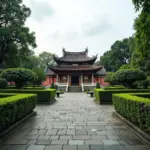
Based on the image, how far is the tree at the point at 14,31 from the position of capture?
22469 millimetres

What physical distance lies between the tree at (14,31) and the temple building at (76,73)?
256 inches

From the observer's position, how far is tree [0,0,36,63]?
885 inches

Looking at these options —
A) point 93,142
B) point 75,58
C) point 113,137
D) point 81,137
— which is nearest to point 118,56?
point 75,58

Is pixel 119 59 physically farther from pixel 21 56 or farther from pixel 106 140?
pixel 106 140

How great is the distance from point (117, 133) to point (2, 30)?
22.1 meters

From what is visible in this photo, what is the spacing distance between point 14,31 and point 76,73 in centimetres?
1365

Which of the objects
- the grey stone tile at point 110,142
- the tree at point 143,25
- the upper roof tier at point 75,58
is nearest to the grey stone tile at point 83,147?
the grey stone tile at point 110,142

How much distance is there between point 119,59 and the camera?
48.5 meters

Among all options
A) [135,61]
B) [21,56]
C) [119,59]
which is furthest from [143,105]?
[119,59]

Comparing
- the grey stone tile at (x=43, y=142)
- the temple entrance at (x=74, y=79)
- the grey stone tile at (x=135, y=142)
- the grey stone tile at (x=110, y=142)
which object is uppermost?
the temple entrance at (x=74, y=79)

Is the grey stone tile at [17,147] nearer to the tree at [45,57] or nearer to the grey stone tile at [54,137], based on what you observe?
the grey stone tile at [54,137]

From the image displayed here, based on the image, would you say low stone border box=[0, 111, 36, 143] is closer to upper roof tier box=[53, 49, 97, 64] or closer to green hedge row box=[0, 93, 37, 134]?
green hedge row box=[0, 93, 37, 134]

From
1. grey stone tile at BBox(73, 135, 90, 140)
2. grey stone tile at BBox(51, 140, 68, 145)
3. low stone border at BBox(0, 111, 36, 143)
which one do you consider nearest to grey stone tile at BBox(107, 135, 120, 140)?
grey stone tile at BBox(73, 135, 90, 140)

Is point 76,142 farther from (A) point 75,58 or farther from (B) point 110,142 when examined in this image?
(A) point 75,58
